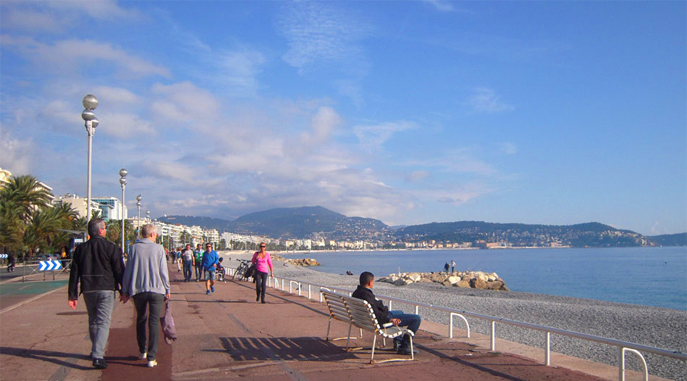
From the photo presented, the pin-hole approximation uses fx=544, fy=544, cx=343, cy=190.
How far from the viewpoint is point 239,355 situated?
23.8 feet

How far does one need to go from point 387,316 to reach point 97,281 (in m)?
3.60

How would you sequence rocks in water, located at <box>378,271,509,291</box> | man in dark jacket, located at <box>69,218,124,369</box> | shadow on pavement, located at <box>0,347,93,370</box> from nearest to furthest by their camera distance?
man in dark jacket, located at <box>69,218,124,369</box>
shadow on pavement, located at <box>0,347,93,370</box>
rocks in water, located at <box>378,271,509,291</box>

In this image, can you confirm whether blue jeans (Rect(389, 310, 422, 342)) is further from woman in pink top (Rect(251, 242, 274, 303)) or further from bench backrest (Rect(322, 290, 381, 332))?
woman in pink top (Rect(251, 242, 274, 303))

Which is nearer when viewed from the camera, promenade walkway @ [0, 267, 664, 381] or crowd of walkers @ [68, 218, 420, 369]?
promenade walkway @ [0, 267, 664, 381]

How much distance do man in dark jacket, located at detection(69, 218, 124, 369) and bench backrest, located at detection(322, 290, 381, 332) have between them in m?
3.00

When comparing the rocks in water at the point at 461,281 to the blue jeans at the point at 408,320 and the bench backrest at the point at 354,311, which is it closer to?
the bench backrest at the point at 354,311

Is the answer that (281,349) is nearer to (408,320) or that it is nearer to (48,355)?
(408,320)

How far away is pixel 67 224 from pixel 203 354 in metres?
52.5

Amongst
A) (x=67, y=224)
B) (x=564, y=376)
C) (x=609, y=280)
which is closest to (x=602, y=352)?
(x=564, y=376)

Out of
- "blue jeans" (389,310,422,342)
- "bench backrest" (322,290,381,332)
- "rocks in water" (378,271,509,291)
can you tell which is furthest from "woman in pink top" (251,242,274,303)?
"rocks in water" (378,271,509,291)

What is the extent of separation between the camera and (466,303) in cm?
2617

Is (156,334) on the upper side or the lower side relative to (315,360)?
upper

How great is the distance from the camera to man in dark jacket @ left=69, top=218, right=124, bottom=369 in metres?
6.40

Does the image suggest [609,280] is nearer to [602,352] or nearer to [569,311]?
[569,311]
